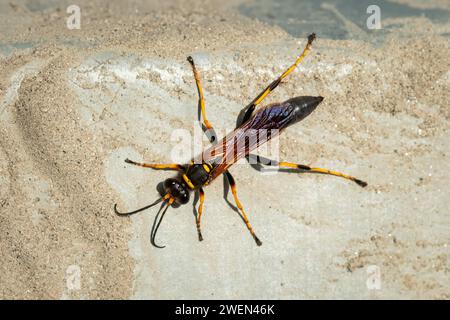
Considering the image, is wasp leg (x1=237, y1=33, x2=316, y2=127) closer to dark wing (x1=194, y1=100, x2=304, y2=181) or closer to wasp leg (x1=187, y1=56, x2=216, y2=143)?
dark wing (x1=194, y1=100, x2=304, y2=181)

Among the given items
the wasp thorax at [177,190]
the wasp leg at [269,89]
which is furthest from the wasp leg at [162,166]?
the wasp leg at [269,89]

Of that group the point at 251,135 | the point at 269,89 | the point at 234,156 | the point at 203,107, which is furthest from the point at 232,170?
the point at 269,89

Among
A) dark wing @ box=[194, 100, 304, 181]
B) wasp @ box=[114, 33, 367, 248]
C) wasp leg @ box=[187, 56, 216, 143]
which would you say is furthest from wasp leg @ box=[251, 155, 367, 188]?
wasp leg @ box=[187, 56, 216, 143]

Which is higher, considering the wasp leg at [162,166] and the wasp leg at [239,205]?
the wasp leg at [162,166]

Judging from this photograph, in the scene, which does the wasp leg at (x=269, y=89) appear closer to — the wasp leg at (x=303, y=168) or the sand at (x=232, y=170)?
the sand at (x=232, y=170)
